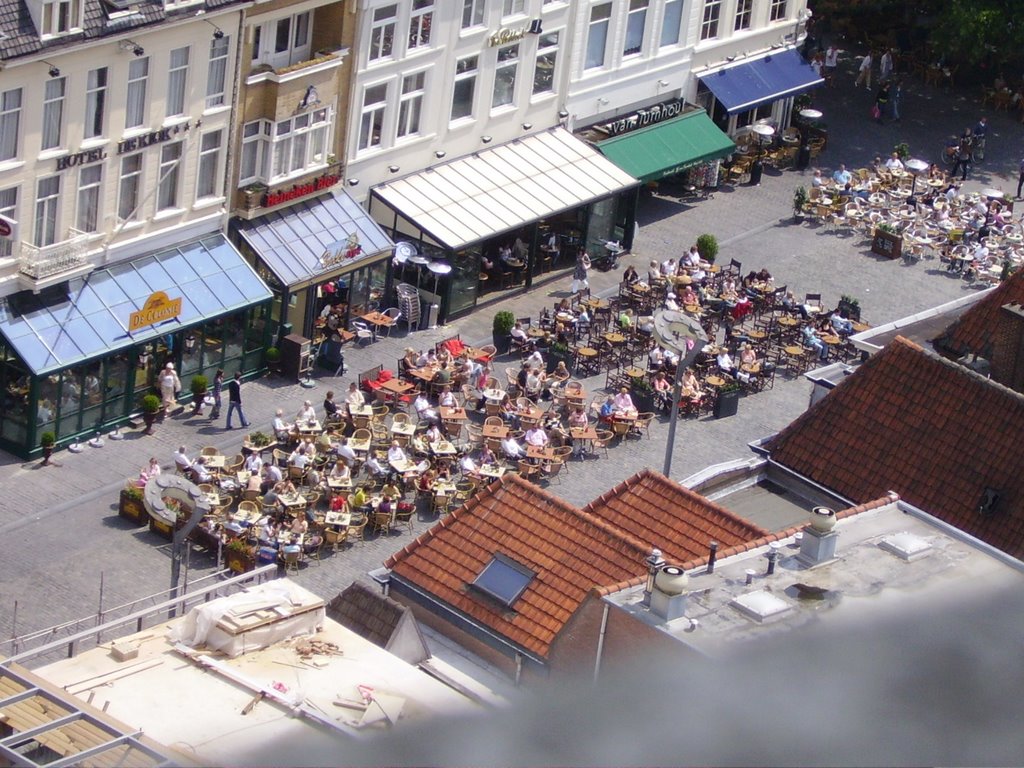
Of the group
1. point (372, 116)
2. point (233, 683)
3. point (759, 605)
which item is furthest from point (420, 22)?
point (759, 605)

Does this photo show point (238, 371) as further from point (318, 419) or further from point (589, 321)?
point (589, 321)

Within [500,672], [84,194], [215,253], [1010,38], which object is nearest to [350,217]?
[215,253]

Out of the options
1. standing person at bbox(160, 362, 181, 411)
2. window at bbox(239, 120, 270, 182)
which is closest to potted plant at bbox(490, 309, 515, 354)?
window at bbox(239, 120, 270, 182)

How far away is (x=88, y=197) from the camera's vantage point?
4084cm

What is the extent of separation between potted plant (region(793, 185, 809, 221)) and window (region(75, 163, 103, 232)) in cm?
2660

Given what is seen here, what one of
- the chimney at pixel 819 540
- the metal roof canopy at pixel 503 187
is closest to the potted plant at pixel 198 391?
the metal roof canopy at pixel 503 187

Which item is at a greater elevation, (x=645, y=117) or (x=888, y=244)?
(x=645, y=117)

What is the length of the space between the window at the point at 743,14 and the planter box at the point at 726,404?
20.2m

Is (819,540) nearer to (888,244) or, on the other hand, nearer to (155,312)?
(155,312)

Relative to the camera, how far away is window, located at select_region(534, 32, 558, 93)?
53406 millimetres

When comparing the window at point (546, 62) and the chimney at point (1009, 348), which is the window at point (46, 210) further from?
the chimney at point (1009, 348)

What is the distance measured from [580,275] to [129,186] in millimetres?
15046

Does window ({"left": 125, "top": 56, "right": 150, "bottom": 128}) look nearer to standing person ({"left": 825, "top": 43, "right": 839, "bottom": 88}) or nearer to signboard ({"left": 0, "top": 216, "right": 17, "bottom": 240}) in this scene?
signboard ({"left": 0, "top": 216, "right": 17, "bottom": 240})

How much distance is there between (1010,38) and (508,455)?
109ft
